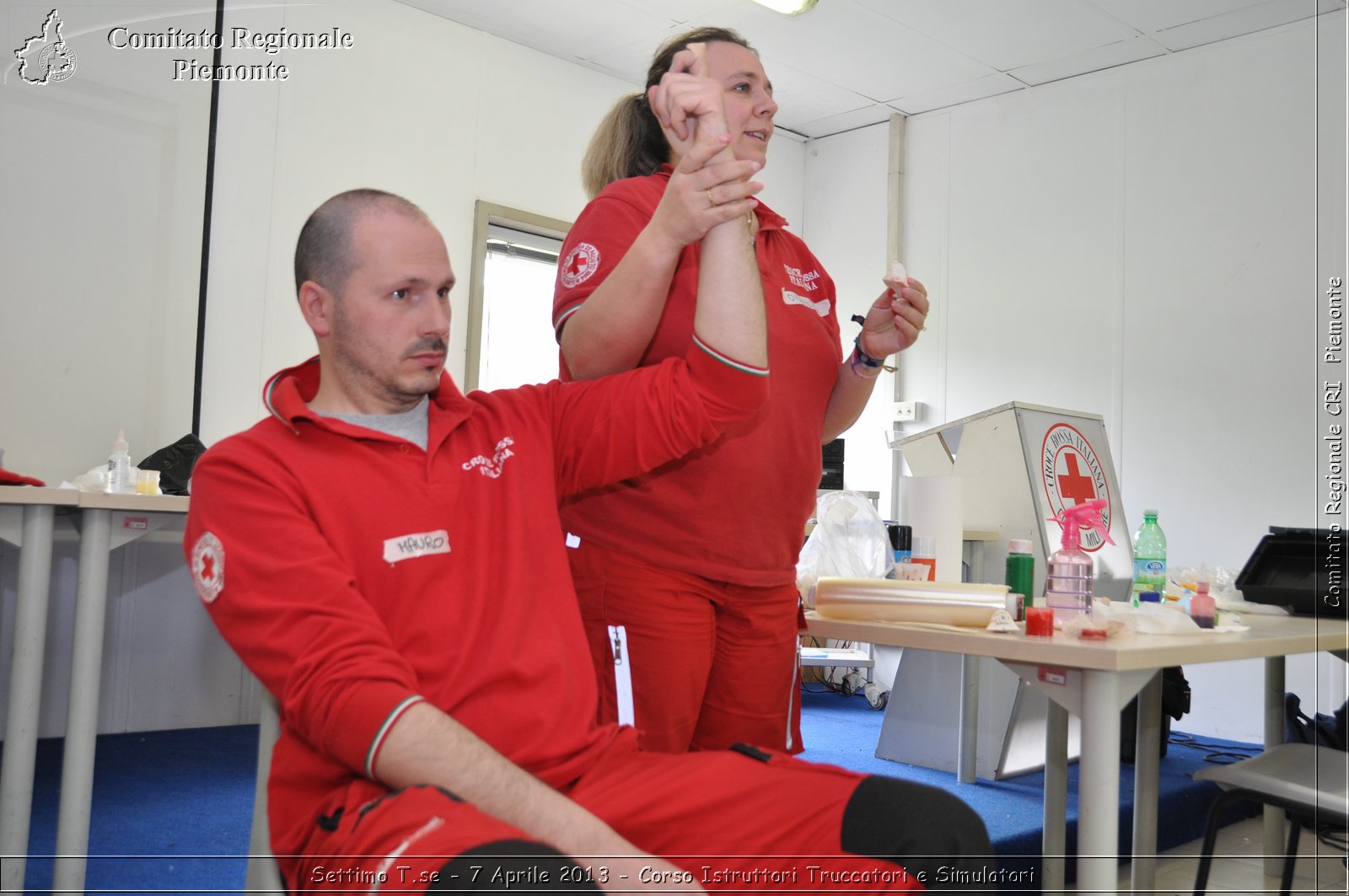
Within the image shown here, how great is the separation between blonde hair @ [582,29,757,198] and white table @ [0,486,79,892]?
1.34 metres

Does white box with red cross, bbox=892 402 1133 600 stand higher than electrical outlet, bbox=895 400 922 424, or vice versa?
electrical outlet, bbox=895 400 922 424

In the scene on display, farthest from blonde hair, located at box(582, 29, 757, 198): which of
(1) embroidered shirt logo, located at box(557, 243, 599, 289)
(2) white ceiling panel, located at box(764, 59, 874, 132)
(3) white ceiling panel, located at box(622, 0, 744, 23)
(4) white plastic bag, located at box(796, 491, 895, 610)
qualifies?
(2) white ceiling panel, located at box(764, 59, 874, 132)

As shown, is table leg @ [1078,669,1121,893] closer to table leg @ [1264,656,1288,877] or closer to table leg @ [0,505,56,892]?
table leg @ [1264,656,1288,877]

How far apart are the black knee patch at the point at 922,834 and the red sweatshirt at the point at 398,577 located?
0.93 ft

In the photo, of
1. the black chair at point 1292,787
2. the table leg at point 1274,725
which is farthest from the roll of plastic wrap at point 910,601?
the table leg at point 1274,725

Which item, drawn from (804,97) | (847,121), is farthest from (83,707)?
(847,121)

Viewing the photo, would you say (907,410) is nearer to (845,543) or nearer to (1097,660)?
(845,543)

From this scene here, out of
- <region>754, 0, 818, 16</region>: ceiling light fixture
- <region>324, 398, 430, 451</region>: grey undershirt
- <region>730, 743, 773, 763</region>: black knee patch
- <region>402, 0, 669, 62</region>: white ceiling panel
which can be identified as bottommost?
<region>730, 743, 773, 763</region>: black knee patch

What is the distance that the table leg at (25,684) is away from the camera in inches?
83.0

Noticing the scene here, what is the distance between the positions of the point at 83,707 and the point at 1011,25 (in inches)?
176

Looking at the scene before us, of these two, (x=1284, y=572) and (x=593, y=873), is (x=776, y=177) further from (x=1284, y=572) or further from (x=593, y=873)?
(x=593, y=873)

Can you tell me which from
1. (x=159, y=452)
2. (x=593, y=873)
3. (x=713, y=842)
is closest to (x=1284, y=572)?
(x=713, y=842)

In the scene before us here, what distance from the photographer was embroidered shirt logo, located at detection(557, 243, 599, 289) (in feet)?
4.70

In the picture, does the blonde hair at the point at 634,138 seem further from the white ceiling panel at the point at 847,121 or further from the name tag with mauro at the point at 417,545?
the white ceiling panel at the point at 847,121
